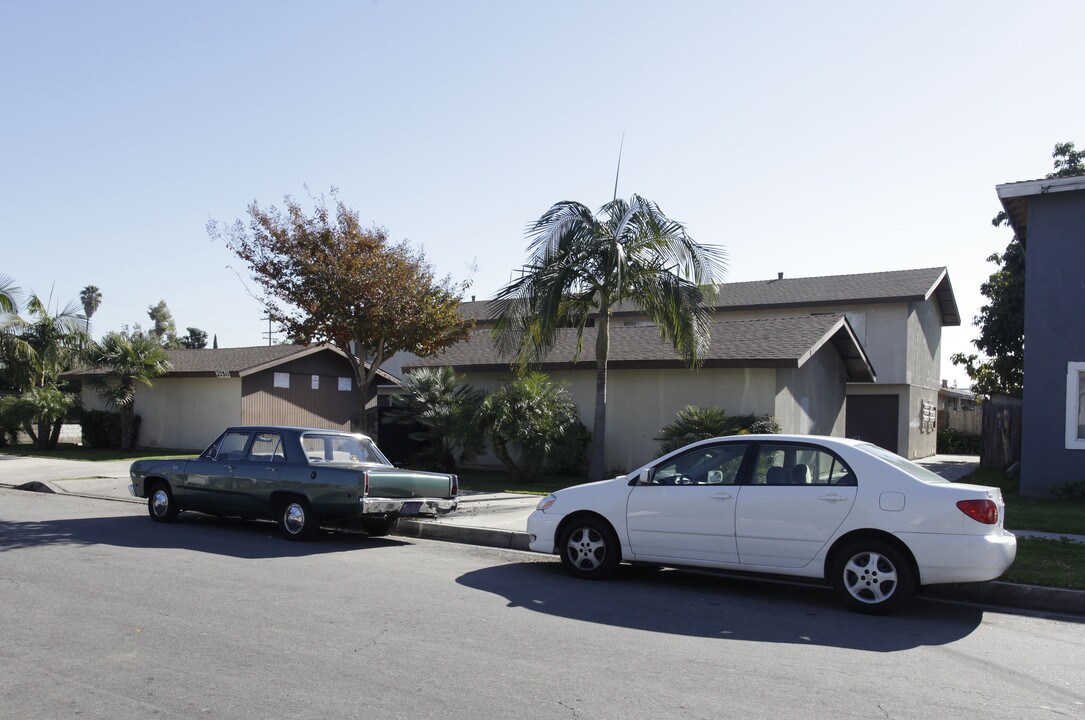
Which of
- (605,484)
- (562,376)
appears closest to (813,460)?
(605,484)

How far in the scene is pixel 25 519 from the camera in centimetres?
1257

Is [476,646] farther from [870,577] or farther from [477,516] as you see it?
[477,516]

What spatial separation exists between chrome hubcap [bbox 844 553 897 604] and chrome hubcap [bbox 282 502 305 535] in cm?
669

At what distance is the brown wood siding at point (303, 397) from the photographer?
27578mm

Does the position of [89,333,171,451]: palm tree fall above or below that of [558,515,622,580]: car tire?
above

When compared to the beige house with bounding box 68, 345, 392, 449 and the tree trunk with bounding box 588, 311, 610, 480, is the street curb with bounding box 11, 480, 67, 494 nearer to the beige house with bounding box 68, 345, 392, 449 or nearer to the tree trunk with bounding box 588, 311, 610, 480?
the beige house with bounding box 68, 345, 392, 449

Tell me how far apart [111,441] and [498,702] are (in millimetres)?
27276

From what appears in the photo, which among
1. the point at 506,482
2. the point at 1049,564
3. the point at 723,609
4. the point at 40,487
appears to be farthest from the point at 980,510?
the point at 40,487

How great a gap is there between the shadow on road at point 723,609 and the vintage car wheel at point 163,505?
568cm

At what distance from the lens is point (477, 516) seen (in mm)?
13320

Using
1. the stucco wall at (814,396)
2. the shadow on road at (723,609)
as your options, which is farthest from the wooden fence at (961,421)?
the shadow on road at (723,609)

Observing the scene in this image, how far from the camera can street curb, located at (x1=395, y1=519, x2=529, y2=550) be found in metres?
11.4

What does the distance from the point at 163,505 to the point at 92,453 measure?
15.6 meters

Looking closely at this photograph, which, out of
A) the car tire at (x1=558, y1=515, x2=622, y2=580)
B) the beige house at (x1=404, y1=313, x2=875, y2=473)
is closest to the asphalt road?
the car tire at (x1=558, y1=515, x2=622, y2=580)
